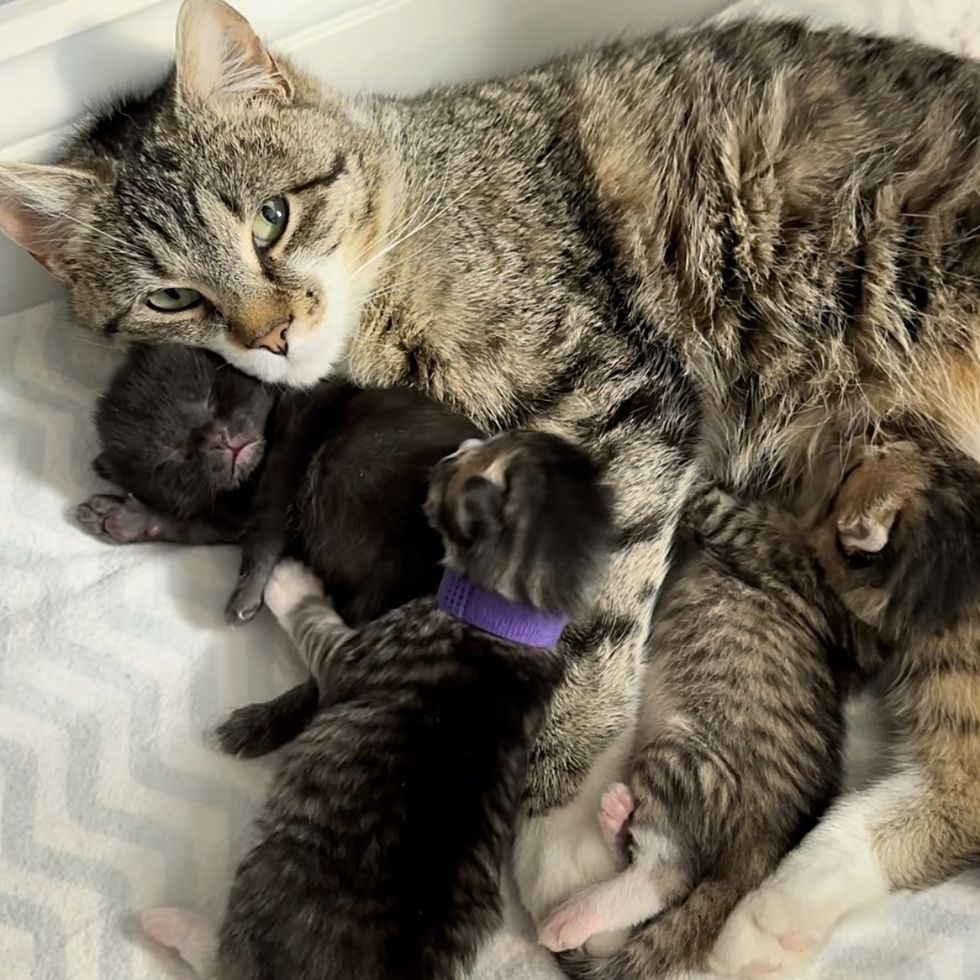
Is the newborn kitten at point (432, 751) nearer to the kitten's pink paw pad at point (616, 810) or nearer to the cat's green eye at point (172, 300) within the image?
the kitten's pink paw pad at point (616, 810)

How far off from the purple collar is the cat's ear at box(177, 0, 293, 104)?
71 cm

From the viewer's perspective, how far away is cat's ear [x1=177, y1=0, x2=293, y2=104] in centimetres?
145

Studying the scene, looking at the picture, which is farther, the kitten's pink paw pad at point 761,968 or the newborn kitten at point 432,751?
the kitten's pink paw pad at point 761,968

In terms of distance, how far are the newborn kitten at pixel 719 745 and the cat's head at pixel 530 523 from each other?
0.24 metres

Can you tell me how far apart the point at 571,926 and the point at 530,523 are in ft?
1.62

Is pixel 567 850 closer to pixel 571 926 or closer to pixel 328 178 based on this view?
pixel 571 926

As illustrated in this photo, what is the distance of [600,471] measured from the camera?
1460 millimetres

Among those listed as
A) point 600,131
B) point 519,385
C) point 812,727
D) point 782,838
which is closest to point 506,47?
point 600,131

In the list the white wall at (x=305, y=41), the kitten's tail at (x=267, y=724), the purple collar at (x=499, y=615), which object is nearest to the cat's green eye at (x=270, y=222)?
the white wall at (x=305, y=41)

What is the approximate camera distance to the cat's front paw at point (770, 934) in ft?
4.54

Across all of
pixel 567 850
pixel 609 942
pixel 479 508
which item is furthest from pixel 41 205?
pixel 609 942

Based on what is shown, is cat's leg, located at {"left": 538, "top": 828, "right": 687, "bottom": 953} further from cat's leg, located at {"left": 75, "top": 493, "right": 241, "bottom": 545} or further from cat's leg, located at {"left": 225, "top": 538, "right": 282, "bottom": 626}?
cat's leg, located at {"left": 75, "top": 493, "right": 241, "bottom": 545}

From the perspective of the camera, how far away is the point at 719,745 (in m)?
1.47

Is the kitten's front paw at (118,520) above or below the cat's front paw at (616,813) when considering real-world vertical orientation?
above
